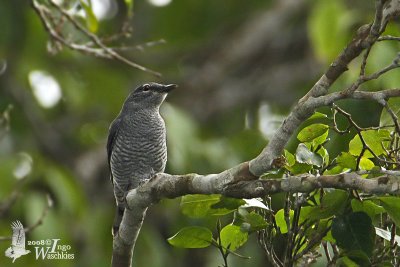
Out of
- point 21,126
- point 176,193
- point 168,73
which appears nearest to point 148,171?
point 176,193

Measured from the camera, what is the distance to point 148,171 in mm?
5625

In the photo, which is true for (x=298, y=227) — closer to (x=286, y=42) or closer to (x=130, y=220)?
(x=130, y=220)

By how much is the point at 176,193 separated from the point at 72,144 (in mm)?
6312

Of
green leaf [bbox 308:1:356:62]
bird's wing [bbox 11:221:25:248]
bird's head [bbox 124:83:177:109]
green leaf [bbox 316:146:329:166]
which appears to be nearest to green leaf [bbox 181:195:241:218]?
green leaf [bbox 316:146:329:166]

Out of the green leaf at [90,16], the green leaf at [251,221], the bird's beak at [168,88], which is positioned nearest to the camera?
the green leaf at [251,221]

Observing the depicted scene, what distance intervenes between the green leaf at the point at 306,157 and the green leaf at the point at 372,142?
16 cm

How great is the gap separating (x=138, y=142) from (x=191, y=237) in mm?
2430

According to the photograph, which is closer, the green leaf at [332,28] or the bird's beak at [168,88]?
the bird's beak at [168,88]

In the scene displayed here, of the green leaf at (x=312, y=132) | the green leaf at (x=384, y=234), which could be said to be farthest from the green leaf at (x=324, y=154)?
the green leaf at (x=384, y=234)

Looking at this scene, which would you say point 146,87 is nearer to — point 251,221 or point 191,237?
point 191,237

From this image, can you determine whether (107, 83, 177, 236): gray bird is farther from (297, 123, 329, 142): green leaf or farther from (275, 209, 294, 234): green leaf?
(297, 123, 329, 142): green leaf

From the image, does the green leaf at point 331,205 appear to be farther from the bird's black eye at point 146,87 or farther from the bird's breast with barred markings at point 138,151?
the bird's black eye at point 146,87

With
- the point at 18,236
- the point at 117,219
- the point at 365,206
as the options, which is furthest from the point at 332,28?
the point at 365,206

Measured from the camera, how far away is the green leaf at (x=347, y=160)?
121 inches
